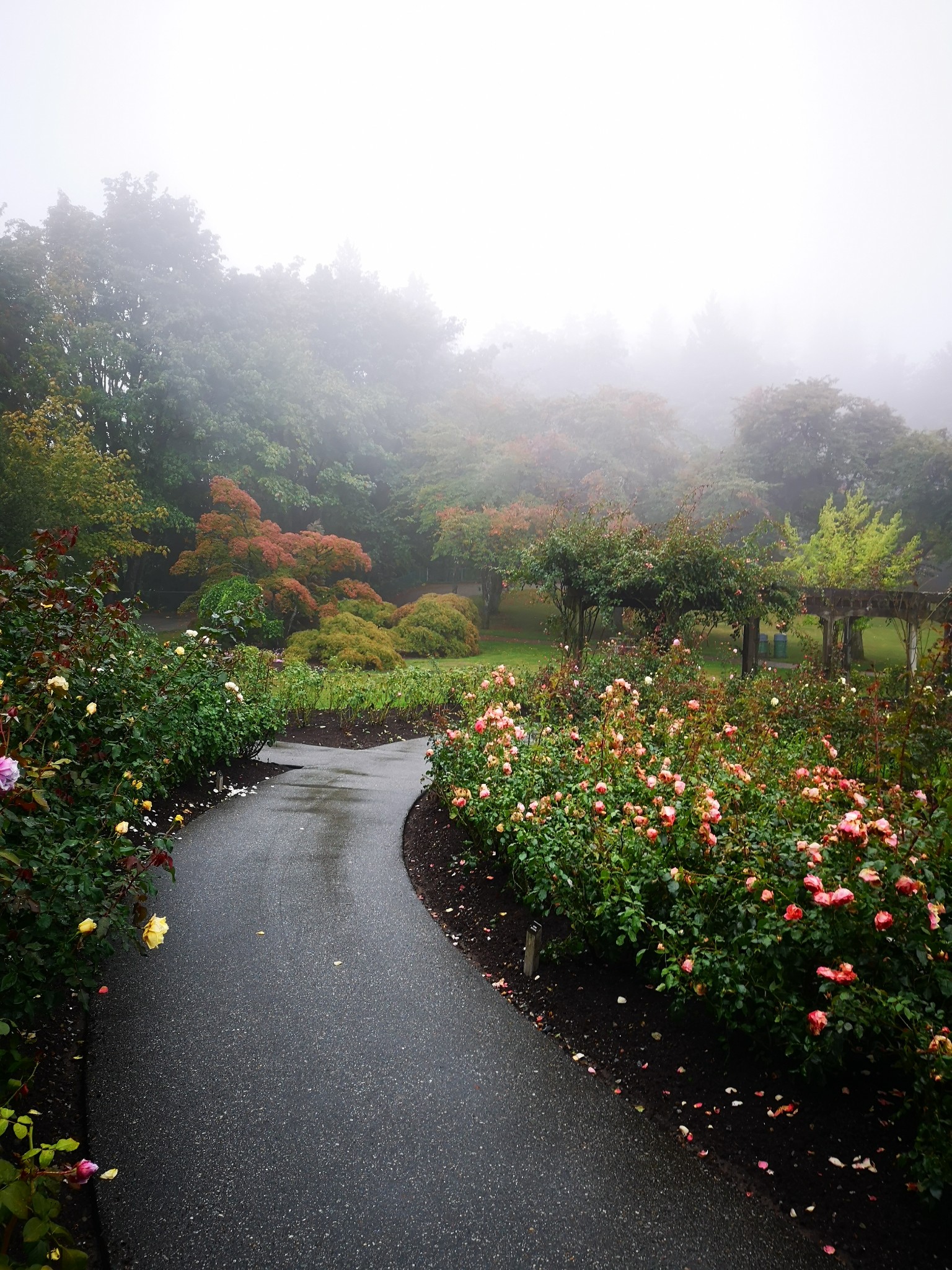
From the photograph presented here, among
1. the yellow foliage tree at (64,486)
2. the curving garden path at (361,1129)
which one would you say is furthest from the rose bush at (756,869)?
the yellow foliage tree at (64,486)

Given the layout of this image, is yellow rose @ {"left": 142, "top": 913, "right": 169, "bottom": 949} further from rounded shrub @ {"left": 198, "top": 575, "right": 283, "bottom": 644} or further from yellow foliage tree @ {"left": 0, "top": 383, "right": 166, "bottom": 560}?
yellow foliage tree @ {"left": 0, "top": 383, "right": 166, "bottom": 560}

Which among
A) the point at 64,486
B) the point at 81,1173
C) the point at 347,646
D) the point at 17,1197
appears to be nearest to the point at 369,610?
the point at 347,646

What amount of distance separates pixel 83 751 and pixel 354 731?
4.33 meters

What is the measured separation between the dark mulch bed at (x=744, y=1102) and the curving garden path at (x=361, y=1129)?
0.07 meters

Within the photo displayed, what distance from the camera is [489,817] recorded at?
3.35m

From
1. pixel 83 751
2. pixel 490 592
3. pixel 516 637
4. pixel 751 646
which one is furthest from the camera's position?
pixel 490 592

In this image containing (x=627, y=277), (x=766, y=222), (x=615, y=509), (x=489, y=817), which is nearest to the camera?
(x=489, y=817)

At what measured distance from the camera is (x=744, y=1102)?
189cm

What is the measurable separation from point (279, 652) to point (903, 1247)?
12.6 m

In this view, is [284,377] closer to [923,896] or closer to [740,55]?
[923,896]

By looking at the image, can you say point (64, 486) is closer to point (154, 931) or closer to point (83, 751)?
point (83, 751)

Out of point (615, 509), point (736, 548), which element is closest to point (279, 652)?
point (615, 509)

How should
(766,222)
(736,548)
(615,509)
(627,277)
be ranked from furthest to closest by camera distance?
(766,222) < (627,277) < (615,509) < (736,548)

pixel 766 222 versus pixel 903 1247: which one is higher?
pixel 766 222
